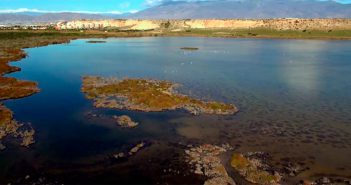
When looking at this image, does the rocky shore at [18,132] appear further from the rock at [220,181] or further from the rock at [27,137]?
the rock at [220,181]

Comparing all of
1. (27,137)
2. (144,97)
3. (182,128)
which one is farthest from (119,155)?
(144,97)

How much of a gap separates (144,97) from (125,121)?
7424 mm

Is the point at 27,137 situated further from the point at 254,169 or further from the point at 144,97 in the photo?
the point at 254,169

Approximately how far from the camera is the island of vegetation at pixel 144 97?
3388cm

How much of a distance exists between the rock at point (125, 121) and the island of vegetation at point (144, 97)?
9.59 ft

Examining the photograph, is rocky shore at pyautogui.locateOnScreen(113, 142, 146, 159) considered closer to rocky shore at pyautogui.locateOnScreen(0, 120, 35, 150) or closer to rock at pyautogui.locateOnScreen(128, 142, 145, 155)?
rock at pyautogui.locateOnScreen(128, 142, 145, 155)

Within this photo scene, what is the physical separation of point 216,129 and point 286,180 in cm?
883

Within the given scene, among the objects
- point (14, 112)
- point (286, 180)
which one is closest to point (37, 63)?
point (14, 112)

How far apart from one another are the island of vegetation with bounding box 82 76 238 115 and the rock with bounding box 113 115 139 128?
292cm

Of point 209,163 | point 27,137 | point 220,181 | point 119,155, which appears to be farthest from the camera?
point 27,137

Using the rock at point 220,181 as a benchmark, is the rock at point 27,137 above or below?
above

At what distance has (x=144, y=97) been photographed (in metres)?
37.1

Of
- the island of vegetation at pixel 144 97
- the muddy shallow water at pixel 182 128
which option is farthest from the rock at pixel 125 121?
the island of vegetation at pixel 144 97

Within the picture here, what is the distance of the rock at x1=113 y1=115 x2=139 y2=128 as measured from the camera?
95.4 ft
